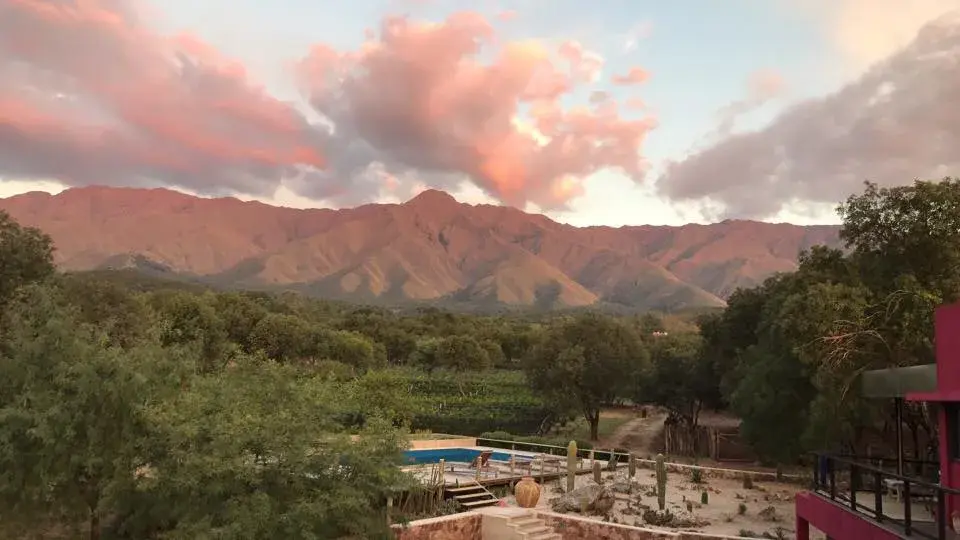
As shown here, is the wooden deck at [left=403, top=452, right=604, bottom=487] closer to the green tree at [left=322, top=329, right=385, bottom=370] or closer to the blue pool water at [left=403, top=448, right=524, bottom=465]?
the blue pool water at [left=403, top=448, right=524, bottom=465]

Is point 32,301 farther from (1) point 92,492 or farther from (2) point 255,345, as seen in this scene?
(2) point 255,345

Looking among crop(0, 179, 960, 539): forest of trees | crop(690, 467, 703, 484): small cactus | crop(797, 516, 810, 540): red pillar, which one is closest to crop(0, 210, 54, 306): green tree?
crop(0, 179, 960, 539): forest of trees

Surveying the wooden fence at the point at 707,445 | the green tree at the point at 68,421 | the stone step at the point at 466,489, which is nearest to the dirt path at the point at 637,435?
the wooden fence at the point at 707,445

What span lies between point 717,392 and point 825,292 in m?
22.6

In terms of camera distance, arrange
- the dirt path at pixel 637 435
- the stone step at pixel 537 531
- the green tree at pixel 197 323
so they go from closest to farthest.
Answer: the stone step at pixel 537 531, the dirt path at pixel 637 435, the green tree at pixel 197 323

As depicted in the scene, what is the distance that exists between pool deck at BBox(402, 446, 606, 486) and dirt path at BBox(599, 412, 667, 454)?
27.5ft

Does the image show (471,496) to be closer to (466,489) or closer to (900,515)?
(466,489)

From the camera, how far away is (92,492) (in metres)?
15.0

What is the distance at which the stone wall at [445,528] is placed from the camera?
17156mm

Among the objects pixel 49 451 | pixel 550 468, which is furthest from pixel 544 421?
pixel 49 451

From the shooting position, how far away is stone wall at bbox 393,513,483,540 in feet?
56.3

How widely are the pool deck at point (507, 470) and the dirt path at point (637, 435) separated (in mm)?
8372

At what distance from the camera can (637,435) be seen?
43.7 meters

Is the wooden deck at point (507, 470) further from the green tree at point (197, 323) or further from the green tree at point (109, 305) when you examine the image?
the green tree at point (197, 323)
